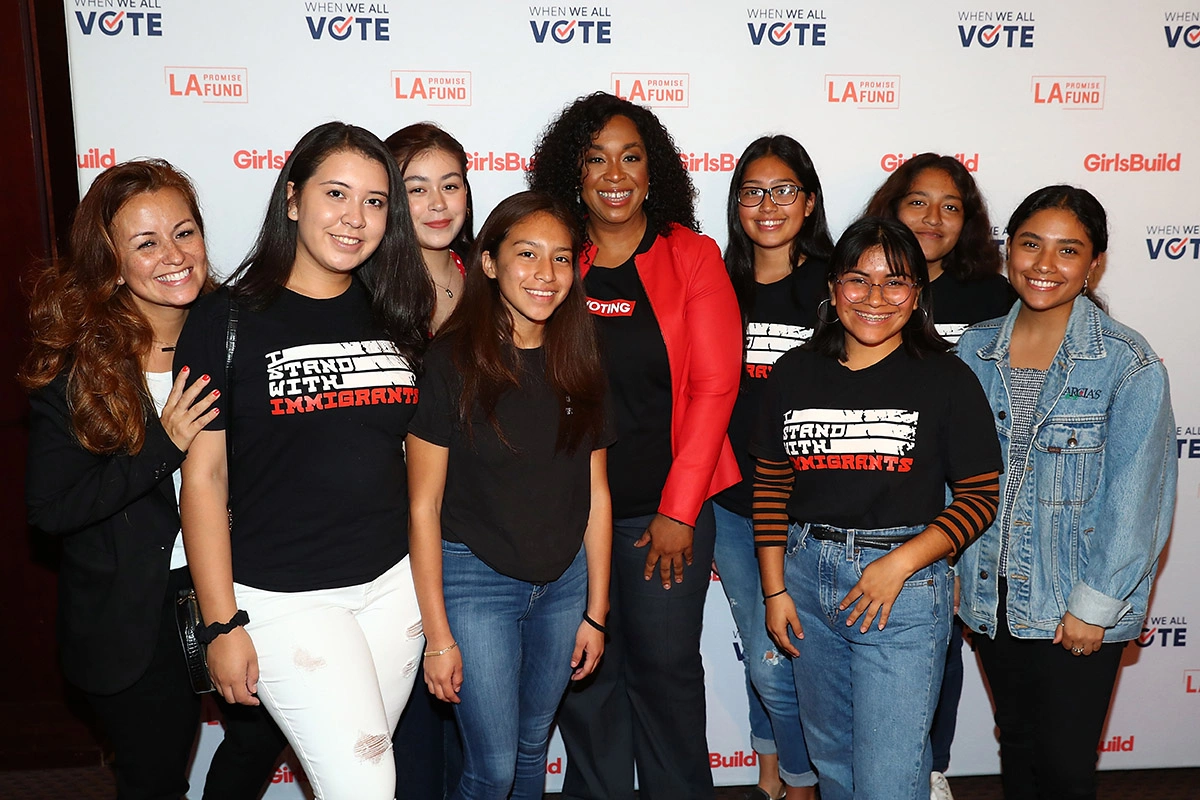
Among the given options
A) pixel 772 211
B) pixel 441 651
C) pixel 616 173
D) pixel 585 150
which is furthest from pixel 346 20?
pixel 441 651

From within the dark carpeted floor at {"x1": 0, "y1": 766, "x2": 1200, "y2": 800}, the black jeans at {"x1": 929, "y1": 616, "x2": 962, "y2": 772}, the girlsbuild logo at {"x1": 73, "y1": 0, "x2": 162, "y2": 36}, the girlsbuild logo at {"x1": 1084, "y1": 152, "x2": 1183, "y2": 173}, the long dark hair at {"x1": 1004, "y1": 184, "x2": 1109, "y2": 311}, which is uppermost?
the girlsbuild logo at {"x1": 73, "y1": 0, "x2": 162, "y2": 36}

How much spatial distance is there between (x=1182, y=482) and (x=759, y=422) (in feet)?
6.45

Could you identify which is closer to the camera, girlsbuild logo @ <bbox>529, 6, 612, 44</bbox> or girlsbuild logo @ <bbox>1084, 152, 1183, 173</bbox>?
girlsbuild logo @ <bbox>529, 6, 612, 44</bbox>

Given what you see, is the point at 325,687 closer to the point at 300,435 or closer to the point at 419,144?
the point at 300,435

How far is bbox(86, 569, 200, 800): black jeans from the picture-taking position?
1.86 metres

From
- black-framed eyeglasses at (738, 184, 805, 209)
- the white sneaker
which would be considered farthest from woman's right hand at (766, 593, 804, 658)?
black-framed eyeglasses at (738, 184, 805, 209)

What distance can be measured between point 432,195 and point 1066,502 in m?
1.76

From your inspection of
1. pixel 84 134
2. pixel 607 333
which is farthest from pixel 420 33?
pixel 607 333

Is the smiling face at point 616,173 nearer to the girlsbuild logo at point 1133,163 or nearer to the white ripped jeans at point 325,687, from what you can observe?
the white ripped jeans at point 325,687

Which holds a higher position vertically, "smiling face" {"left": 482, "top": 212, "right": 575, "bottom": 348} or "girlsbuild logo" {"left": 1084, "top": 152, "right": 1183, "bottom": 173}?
"girlsbuild logo" {"left": 1084, "top": 152, "right": 1183, "bottom": 173}

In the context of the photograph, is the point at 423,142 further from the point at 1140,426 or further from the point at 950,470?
the point at 1140,426

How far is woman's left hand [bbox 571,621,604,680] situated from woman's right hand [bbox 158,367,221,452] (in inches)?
38.9

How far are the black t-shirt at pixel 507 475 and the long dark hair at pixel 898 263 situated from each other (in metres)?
0.72

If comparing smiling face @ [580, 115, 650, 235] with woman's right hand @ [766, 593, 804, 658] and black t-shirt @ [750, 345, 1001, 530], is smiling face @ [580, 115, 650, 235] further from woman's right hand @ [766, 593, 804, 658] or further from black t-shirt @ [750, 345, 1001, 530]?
woman's right hand @ [766, 593, 804, 658]
